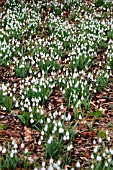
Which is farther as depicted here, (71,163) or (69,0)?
(69,0)

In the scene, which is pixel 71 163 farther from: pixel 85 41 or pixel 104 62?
pixel 85 41

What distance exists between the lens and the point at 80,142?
3859 millimetres

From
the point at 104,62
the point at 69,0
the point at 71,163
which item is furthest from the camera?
the point at 69,0

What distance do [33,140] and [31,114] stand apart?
1.09 ft

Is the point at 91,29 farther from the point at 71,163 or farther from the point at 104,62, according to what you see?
the point at 71,163

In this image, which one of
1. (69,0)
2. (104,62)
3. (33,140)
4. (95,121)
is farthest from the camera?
(69,0)

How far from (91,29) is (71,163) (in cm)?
500

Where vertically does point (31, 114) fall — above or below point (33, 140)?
above

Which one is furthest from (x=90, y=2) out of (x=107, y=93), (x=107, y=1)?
(x=107, y=93)

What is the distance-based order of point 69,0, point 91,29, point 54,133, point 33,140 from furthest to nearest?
point 69,0, point 91,29, point 33,140, point 54,133

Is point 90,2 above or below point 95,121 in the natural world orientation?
above

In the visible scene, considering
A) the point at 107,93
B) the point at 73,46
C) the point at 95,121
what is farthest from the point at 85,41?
the point at 95,121

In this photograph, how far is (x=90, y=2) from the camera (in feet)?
35.3

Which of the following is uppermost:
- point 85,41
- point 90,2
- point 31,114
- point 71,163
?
point 90,2
